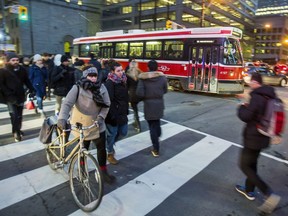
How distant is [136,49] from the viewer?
17453mm

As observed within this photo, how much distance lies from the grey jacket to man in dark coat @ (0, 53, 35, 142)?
2852 mm

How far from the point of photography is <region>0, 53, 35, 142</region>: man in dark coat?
5824 mm

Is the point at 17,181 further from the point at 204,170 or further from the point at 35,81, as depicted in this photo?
the point at 35,81

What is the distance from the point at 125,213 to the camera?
3486mm

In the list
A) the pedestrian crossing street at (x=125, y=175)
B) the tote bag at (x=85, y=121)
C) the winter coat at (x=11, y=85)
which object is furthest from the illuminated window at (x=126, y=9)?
the tote bag at (x=85, y=121)

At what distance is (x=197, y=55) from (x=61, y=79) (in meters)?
9.10

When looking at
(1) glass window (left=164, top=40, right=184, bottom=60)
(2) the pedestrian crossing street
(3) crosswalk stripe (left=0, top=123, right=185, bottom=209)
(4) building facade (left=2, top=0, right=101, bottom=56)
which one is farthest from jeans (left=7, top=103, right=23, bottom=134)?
(4) building facade (left=2, top=0, right=101, bottom=56)

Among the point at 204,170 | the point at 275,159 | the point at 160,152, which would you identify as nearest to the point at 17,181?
the point at 160,152

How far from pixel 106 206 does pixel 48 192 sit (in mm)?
1003

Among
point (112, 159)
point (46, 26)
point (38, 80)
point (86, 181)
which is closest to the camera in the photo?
point (86, 181)

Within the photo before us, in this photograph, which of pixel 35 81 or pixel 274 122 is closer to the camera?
pixel 274 122

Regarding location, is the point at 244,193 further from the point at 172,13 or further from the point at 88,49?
the point at 172,13

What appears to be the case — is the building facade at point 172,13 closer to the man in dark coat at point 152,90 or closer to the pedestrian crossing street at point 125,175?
the pedestrian crossing street at point 125,175

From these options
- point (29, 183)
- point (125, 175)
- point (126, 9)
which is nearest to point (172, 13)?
point (126, 9)
